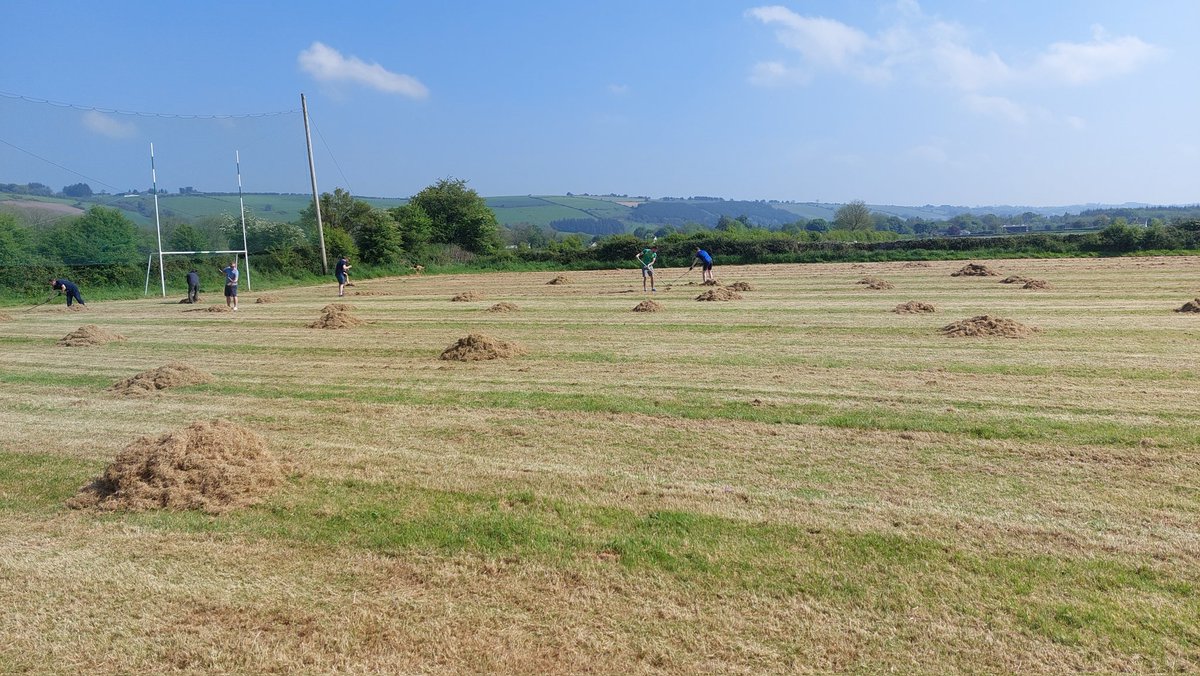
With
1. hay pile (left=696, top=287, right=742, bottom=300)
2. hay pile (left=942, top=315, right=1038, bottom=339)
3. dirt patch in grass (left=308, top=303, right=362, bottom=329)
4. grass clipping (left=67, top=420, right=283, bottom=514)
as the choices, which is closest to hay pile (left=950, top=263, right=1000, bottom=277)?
hay pile (left=696, top=287, right=742, bottom=300)

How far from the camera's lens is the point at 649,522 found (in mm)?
6203

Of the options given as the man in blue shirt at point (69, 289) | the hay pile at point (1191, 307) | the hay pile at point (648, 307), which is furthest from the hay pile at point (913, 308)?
the man in blue shirt at point (69, 289)

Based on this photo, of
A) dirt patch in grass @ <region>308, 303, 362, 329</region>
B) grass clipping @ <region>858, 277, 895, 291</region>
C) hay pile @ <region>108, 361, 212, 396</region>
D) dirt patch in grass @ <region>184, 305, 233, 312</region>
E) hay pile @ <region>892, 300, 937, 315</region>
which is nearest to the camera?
hay pile @ <region>108, 361, 212, 396</region>

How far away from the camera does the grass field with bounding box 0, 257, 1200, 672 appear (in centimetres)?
448

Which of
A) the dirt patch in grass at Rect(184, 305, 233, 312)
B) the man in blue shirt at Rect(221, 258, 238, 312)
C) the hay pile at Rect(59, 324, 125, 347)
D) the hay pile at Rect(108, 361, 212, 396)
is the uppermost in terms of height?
the man in blue shirt at Rect(221, 258, 238, 312)

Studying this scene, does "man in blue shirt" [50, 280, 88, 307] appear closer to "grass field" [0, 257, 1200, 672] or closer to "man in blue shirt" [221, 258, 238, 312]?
"man in blue shirt" [221, 258, 238, 312]

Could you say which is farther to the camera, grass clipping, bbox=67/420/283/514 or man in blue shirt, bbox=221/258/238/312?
man in blue shirt, bbox=221/258/238/312

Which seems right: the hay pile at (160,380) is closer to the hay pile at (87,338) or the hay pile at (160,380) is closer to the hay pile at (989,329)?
the hay pile at (87,338)

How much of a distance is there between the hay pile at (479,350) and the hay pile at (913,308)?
10.8 meters

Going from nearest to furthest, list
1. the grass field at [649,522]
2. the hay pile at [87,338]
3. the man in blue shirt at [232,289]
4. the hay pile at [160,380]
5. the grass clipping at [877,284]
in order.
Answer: the grass field at [649,522] < the hay pile at [160,380] < the hay pile at [87,338] < the man in blue shirt at [232,289] < the grass clipping at [877,284]

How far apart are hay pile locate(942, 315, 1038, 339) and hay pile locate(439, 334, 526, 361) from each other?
9.24m

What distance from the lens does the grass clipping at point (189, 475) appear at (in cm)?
697

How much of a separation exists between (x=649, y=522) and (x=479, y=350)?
9144 millimetres

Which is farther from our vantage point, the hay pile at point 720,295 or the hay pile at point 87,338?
the hay pile at point 720,295
